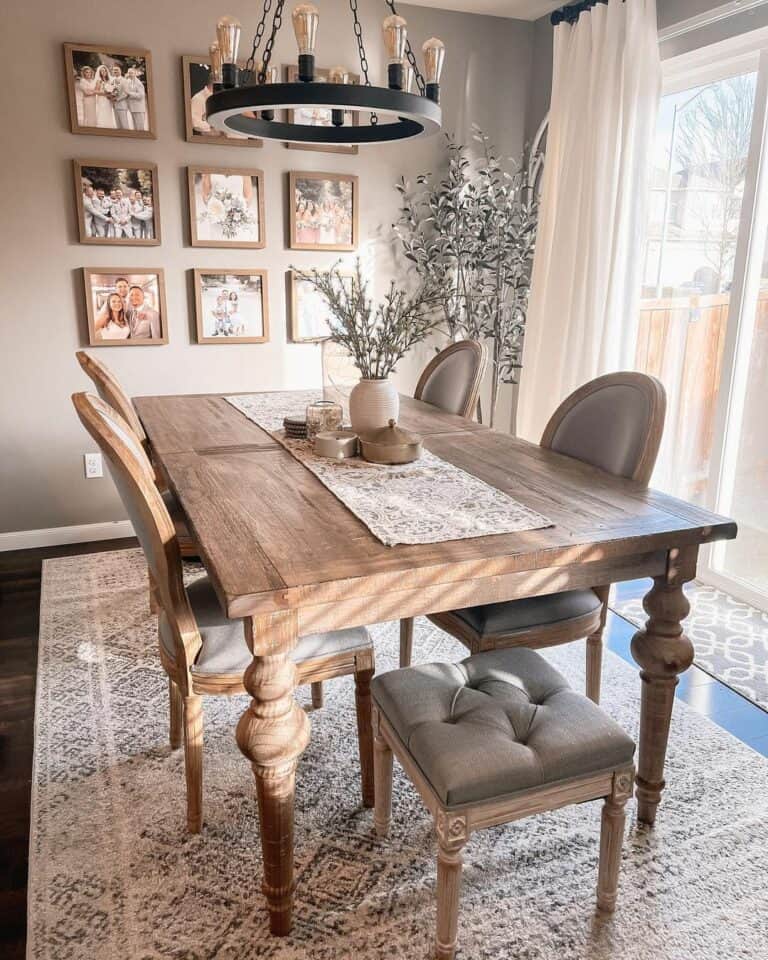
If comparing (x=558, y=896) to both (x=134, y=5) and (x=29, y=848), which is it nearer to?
(x=29, y=848)

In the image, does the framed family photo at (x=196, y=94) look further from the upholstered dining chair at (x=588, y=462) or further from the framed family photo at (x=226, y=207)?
the upholstered dining chair at (x=588, y=462)

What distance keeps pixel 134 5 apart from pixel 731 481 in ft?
10.8

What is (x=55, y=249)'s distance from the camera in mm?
3467

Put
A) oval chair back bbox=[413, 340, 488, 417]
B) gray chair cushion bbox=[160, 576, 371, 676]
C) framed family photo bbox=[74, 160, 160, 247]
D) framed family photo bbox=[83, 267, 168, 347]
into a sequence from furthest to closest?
framed family photo bbox=[83, 267, 168, 347], framed family photo bbox=[74, 160, 160, 247], oval chair back bbox=[413, 340, 488, 417], gray chair cushion bbox=[160, 576, 371, 676]

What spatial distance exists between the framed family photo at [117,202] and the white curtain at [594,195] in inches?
73.4

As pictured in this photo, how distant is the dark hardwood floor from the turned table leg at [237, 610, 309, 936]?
1.71 feet

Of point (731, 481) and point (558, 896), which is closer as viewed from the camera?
point (558, 896)

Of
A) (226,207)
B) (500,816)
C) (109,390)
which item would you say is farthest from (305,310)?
(500,816)

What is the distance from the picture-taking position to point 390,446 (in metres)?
2.08

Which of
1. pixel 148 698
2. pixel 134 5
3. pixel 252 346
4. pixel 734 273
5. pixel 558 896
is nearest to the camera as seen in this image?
pixel 558 896

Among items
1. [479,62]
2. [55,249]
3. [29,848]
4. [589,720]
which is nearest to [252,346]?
[55,249]

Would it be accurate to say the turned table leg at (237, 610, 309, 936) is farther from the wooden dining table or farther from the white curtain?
the white curtain

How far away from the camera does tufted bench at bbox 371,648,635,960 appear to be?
138 cm

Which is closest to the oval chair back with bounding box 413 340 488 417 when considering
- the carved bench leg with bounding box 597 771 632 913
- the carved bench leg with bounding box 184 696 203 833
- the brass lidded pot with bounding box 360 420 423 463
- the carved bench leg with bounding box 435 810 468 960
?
the brass lidded pot with bounding box 360 420 423 463
